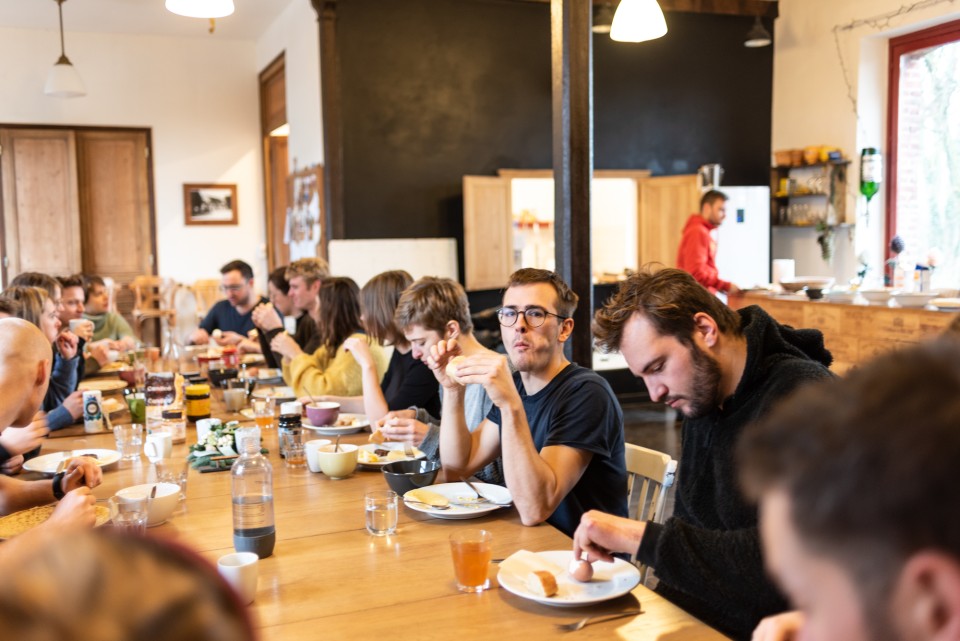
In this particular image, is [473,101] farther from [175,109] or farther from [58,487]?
Result: [58,487]

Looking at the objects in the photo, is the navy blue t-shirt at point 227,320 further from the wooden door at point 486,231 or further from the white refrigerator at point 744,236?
the white refrigerator at point 744,236

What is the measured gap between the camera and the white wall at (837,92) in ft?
26.9

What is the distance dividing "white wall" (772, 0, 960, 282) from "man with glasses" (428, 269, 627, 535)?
6558 millimetres

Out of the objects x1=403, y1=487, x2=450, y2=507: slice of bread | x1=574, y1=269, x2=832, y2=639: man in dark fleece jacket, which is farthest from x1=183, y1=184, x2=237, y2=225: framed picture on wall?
x1=574, y1=269, x2=832, y2=639: man in dark fleece jacket

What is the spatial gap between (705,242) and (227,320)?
4.07 metres

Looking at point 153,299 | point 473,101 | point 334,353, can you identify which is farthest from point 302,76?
point 334,353

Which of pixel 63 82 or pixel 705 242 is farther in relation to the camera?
pixel 63 82

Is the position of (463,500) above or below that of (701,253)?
below

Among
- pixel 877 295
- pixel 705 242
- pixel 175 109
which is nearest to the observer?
pixel 877 295

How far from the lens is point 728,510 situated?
198 centimetres

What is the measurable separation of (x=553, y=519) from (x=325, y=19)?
6135 mm

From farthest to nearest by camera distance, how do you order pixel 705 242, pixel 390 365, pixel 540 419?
1. pixel 705 242
2. pixel 390 365
3. pixel 540 419

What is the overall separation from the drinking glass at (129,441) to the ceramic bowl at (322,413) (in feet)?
2.01

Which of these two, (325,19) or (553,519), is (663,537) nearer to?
(553,519)
